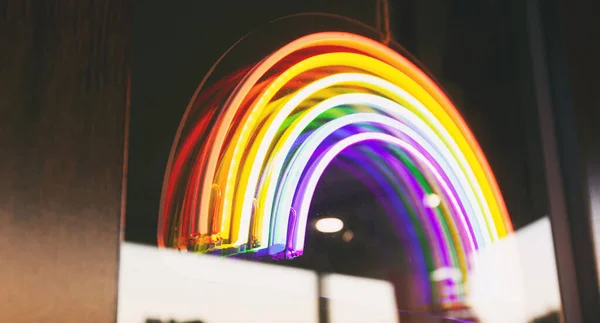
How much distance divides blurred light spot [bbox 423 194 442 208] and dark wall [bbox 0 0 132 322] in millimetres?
977

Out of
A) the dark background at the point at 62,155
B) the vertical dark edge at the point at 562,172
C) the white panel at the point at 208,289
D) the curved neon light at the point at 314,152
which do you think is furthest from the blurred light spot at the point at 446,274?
the dark background at the point at 62,155

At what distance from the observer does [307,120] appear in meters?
1.33

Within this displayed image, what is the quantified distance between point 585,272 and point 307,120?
1.10 meters

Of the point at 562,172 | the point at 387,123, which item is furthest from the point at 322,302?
the point at 562,172

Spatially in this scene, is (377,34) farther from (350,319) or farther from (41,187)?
(41,187)

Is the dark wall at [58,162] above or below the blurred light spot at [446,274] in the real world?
above

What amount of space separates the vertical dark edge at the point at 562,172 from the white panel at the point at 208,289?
91 cm

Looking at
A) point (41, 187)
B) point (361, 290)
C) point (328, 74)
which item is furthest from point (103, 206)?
point (361, 290)

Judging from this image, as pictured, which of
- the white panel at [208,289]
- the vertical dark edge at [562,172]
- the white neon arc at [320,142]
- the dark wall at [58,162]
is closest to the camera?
the dark wall at [58,162]

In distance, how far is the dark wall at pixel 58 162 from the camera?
37.7 inches

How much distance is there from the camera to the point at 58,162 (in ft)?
3.33

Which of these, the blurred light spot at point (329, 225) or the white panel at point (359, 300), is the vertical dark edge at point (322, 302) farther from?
the blurred light spot at point (329, 225)

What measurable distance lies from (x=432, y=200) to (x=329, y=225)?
1.31 feet

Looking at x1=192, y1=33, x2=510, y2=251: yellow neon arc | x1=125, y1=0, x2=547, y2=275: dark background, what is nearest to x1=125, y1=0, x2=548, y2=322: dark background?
x1=125, y1=0, x2=547, y2=275: dark background
